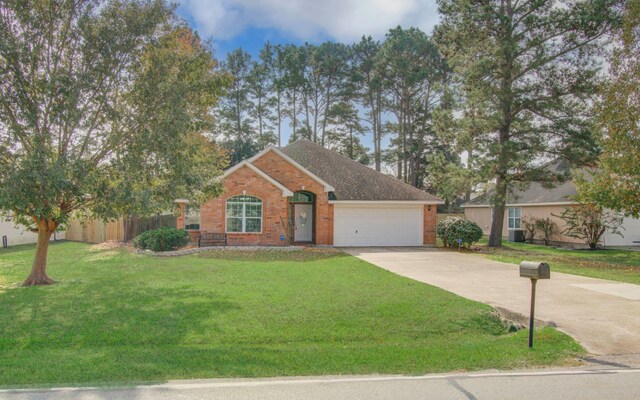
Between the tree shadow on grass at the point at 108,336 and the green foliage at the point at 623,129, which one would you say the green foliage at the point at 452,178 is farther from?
the tree shadow on grass at the point at 108,336

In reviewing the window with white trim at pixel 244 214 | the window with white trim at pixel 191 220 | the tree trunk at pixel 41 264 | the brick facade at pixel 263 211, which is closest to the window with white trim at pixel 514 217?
the brick facade at pixel 263 211

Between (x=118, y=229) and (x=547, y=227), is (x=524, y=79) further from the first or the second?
(x=118, y=229)

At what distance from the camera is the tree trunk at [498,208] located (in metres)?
22.4

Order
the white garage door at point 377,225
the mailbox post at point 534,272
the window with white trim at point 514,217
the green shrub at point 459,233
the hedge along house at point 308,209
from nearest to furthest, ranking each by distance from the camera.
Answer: the mailbox post at point 534,272
the hedge along house at point 308,209
the green shrub at point 459,233
the white garage door at point 377,225
the window with white trim at point 514,217

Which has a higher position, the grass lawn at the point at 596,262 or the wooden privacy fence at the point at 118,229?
the wooden privacy fence at the point at 118,229

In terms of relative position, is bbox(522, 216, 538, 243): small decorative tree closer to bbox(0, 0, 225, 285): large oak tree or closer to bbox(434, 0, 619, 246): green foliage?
bbox(434, 0, 619, 246): green foliage

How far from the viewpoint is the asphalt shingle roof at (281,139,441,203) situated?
937 inches

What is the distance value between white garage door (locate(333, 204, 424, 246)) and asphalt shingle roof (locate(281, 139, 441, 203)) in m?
0.58

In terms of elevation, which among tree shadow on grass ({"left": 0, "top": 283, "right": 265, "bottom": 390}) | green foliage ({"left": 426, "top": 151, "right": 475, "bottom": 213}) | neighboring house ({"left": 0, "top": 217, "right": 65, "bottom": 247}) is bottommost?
tree shadow on grass ({"left": 0, "top": 283, "right": 265, "bottom": 390})

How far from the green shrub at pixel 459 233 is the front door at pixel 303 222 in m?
6.83

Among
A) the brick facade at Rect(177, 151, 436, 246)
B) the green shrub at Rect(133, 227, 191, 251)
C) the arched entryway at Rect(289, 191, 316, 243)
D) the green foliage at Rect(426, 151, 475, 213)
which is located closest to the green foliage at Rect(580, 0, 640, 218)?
the green foliage at Rect(426, 151, 475, 213)

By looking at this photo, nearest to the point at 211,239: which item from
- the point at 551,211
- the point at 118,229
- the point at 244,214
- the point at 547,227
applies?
the point at 244,214

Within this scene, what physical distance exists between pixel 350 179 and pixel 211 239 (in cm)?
864

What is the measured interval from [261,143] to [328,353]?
38.3 meters
